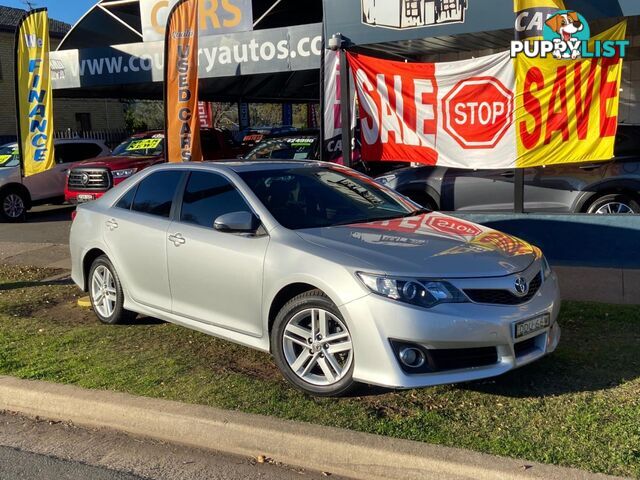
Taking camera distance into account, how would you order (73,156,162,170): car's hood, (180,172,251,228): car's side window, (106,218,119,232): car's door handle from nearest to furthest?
(180,172,251,228): car's side window, (106,218,119,232): car's door handle, (73,156,162,170): car's hood

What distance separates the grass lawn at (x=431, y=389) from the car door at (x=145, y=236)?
1.58 ft

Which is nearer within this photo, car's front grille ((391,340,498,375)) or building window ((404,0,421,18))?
car's front grille ((391,340,498,375))

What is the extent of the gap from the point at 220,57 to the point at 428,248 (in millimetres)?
8752

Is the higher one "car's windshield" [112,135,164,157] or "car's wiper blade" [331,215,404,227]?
"car's windshield" [112,135,164,157]

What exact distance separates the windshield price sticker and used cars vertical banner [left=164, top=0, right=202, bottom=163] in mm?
4515

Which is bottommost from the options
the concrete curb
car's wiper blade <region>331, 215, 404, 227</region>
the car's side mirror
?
the concrete curb

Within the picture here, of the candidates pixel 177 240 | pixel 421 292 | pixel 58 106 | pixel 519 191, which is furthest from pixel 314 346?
pixel 58 106

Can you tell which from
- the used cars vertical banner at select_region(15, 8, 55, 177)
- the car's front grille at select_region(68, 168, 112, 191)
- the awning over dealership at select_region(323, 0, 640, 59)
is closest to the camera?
the awning over dealership at select_region(323, 0, 640, 59)

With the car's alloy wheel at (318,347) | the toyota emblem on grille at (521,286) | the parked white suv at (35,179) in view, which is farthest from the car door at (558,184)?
the parked white suv at (35,179)

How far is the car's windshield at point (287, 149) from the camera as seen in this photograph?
12.2 meters

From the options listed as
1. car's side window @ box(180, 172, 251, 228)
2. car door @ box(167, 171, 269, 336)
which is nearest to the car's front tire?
car door @ box(167, 171, 269, 336)

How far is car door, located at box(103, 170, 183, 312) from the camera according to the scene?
18.4ft

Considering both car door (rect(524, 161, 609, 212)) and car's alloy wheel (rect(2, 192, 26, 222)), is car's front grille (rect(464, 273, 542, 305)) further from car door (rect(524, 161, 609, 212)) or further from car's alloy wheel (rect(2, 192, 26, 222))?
car's alloy wheel (rect(2, 192, 26, 222))

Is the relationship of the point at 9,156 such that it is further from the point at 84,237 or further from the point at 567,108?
the point at 567,108
